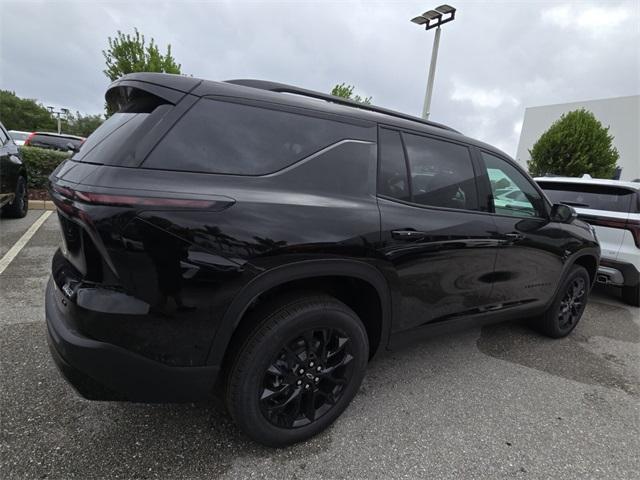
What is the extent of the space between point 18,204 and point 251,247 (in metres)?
6.28

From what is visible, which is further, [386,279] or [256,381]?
[386,279]

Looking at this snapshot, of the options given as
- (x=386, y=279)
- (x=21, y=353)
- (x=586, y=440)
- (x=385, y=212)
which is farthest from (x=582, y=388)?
(x=21, y=353)

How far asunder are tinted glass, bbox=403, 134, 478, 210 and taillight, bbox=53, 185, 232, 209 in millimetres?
1298

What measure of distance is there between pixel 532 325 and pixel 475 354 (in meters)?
0.94

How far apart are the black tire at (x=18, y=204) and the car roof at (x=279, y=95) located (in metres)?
5.25

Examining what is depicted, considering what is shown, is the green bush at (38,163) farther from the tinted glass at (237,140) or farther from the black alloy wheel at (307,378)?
the black alloy wheel at (307,378)

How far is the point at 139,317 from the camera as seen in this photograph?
151 cm

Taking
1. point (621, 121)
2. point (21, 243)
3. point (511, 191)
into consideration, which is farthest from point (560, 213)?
point (621, 121)

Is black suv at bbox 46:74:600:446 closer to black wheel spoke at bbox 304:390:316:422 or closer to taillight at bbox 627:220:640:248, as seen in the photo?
black wheel spoke at bbox 304:390:316:422

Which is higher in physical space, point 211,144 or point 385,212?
point 211,144

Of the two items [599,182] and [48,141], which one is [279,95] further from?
[48,141]

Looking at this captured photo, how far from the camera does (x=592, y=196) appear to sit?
490 cm

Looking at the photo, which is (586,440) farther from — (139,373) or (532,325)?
(139,373)

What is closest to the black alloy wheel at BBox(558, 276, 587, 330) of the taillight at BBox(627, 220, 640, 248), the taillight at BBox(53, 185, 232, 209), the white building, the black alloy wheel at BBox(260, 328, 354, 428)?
the taillight at BBox(627, 220, 640, 248)
